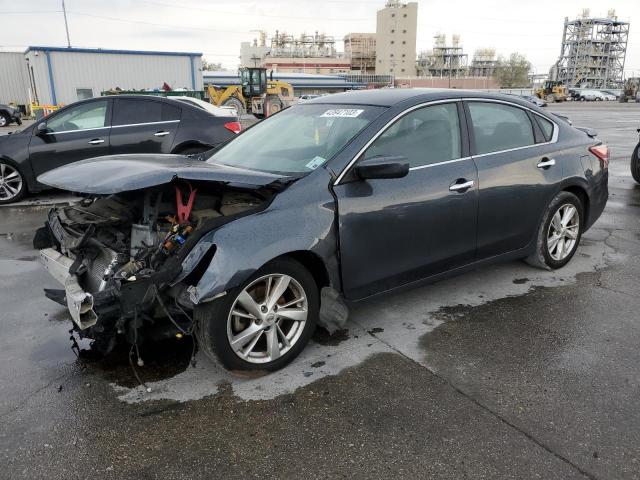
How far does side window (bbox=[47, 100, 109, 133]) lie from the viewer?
8.19m

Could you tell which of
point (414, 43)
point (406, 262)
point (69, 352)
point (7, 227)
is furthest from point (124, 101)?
point (414, 43)

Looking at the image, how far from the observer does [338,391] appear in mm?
3072

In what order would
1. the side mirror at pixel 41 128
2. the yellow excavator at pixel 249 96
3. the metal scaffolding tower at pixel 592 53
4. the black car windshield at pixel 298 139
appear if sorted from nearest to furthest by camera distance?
the black car windshield at pixel 298 139 < the side mirror at pixel 41 128 < the yellow excavator at pixel 249 96 < the metal scaffolding tower at pixel 592 53

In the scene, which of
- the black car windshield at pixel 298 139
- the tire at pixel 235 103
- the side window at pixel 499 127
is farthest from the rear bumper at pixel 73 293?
the tire at pixel 235 103

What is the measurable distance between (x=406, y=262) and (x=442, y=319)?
67cm

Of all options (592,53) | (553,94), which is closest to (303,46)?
(592,53)

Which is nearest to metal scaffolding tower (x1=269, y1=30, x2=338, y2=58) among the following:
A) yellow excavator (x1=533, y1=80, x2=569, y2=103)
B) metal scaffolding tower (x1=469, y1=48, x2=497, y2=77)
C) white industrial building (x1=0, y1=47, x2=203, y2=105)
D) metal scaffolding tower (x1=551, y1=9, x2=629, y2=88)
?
metal scaffolding tower (x1=469, y1=48, x2=497, y2=77)

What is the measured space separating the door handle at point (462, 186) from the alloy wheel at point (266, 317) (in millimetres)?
1388

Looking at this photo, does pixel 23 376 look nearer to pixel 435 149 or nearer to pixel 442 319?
pixel 442 319

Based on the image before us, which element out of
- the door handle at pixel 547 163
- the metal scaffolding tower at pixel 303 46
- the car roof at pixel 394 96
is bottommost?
the door handle at pixel 547 163

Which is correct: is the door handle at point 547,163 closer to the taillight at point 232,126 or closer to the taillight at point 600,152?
the taillight at point 600,152

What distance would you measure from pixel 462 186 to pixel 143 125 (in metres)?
6.16

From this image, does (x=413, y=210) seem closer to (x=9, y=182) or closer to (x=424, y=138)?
(x=424, y=138)

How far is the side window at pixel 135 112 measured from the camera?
8.39 meters
